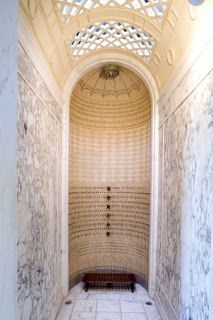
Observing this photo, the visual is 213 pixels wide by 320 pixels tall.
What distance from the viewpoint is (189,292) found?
106 inches

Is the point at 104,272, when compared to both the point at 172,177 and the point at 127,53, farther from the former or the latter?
the point at 127,53

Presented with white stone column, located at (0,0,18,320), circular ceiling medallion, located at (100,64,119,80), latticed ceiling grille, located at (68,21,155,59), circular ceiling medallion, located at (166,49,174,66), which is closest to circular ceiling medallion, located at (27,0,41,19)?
latticed ceiling grille, located at (68,21,155,59)

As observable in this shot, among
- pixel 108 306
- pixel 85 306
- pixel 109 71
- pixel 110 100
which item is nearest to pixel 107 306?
pixel 108 306

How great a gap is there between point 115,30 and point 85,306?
18.3 feet

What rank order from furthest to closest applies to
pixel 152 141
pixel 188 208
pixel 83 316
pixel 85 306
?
pixel 152 141, pixel 85 306, pixel 83 316, pixel 188 208

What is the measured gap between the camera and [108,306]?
4.46m

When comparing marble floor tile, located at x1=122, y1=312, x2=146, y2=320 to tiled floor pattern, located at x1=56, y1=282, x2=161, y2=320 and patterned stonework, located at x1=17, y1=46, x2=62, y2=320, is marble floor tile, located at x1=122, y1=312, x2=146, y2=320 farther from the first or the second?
patterned stonework, located at x1=17, y1=46, x2=62, y2=320

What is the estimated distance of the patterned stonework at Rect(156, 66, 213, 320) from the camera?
2.29 meters

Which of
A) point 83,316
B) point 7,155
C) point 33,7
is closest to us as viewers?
point 7,155

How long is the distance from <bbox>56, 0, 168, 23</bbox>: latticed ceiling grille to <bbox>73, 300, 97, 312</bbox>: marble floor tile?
17.4 ft

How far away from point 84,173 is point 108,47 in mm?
3320

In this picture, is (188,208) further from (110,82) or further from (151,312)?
(110,82)

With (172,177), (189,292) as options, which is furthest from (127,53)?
(189,292)

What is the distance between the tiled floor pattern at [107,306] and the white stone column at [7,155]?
370 centimetres
